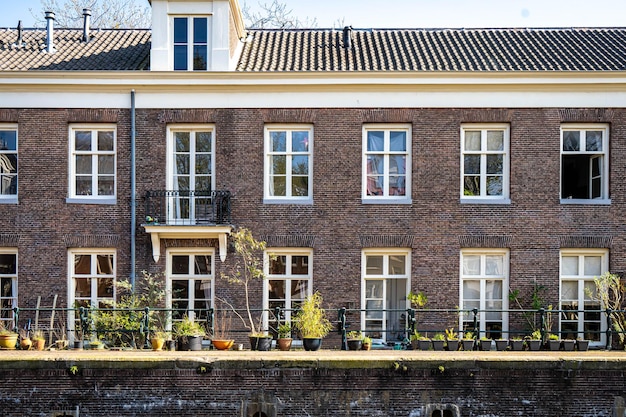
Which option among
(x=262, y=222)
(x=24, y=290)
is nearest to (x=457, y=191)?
(x=262, y=222)

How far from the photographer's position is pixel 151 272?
17.4 m

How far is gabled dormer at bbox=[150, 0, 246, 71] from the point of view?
17703mm

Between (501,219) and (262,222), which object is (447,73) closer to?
(501,219)

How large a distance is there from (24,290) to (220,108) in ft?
21.5

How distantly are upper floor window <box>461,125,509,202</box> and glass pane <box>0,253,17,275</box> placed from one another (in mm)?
11339

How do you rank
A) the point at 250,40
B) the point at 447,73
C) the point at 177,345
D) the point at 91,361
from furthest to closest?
1. the point at 250,40
2. the point at 447,73
3. the point at 177,345
4. the point at 91,361

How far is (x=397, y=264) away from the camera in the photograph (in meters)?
17.6

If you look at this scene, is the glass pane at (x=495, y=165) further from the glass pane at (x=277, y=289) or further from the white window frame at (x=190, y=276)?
the white window frame at (x=190, y=276)

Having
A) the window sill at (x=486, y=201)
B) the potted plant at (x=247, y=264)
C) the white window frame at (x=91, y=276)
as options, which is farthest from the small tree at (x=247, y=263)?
the window sill at (x=486, y=201)

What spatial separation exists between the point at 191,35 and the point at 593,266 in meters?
11.6

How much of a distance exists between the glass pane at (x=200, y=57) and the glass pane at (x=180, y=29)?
1.25 ft

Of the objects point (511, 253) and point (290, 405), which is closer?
point (290, 405)

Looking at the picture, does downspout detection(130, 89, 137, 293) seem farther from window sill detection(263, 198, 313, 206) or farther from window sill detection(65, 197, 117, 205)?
window sill detection(263, 198, 313, 206)

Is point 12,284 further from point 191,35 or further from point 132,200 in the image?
point 191,35
